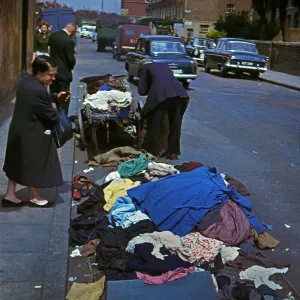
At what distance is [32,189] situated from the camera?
6.74 m

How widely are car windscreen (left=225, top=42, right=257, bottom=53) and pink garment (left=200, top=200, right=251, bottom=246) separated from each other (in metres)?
23.2

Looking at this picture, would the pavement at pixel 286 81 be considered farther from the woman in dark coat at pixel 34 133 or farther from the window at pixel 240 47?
the woman in dark coat at pixel 34 133

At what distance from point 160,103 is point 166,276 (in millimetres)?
4676

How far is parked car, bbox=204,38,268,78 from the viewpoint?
27.7 meters

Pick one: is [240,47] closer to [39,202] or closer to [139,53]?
[139,53]

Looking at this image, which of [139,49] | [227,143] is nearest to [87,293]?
[227,143]

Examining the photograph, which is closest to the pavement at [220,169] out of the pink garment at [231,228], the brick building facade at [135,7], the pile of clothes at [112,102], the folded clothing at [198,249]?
the pink garment at [231,228]

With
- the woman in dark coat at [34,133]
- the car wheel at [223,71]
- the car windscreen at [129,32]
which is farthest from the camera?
the car windscreen at [129,32]

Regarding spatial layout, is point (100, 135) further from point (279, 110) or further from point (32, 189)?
point (279, 110)

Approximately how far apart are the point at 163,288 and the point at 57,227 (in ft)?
6.06

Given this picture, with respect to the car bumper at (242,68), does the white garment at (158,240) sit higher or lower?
lower

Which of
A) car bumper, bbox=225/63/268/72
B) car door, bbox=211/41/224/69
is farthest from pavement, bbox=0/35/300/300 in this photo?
car door, bbox=211/41/224/69

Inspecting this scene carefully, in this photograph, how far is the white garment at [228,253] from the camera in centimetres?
561

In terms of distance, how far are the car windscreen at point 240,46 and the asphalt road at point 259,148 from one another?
8416mm
